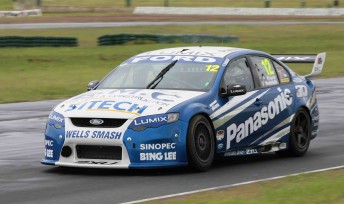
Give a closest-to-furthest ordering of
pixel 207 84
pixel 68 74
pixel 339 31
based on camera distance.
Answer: pixel 207 84 → pixel 68 74 → pixel 339 31

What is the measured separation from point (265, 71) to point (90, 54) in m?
24.4

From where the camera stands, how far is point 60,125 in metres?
9.88

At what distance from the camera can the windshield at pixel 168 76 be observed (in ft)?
35.0

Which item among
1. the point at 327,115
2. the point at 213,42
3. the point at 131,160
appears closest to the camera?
the point at 131,160

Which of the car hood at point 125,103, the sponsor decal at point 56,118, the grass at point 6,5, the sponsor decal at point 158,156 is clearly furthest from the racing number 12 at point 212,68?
the grass at point 6,5

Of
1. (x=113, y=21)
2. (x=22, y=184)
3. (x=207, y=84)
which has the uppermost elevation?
(x=207, y=84)

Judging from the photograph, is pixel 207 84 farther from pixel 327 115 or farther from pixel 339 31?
pixel 339 31

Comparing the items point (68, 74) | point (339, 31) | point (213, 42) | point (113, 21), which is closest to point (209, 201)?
point (68, 74)

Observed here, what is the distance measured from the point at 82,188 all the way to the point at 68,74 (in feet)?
66.6

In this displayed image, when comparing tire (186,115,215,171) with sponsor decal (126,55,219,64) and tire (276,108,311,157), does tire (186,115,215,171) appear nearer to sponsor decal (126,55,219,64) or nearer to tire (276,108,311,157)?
sponsor decal (126,55,219,64)

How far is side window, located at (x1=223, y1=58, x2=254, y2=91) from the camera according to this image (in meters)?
11.0

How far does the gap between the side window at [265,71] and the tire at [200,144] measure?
5.09 ft

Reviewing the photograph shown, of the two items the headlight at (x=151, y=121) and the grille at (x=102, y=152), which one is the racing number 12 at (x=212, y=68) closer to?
the headlight at (x=151, y=121)

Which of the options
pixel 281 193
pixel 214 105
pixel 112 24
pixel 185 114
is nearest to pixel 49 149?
pixel 185 114
